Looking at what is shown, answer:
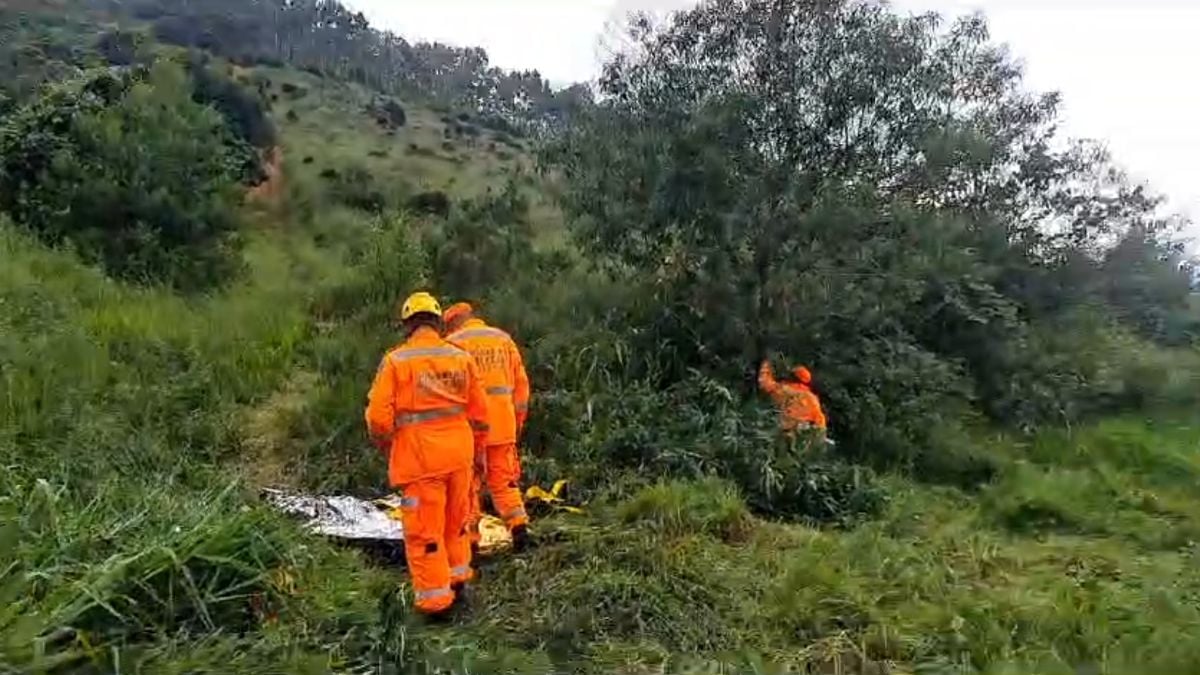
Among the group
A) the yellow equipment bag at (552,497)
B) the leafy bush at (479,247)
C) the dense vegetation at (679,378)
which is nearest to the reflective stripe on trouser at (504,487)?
the dense vegetation at (679,378)

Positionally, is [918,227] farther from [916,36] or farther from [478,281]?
[478,281]

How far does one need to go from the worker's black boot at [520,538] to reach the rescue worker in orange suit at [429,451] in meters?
0.67

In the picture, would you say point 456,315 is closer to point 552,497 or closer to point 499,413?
point 499,413

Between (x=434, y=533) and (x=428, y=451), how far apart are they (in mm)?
422

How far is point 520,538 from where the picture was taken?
618 centimetres

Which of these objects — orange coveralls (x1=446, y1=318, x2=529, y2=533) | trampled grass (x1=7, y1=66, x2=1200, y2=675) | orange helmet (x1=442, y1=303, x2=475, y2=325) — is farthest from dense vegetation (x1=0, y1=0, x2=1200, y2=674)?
orange helmet (x1=442, y1=303, x2=475, y2=325)

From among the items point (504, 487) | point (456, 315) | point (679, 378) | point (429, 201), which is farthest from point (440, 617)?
point (429, 201)

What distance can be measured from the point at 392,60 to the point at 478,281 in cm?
5030

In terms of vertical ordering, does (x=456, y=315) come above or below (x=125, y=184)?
above

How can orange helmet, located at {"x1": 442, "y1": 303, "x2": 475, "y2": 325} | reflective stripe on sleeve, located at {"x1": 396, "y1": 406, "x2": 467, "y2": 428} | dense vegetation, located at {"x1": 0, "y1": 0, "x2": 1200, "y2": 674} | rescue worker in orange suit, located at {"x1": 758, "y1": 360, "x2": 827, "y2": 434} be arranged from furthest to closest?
rescue worker in orange suit, located at {"x1": 758, "y1": 360, "x2": 827, "y2": 434} → orange helmet, located at {"x1": 442, "y1": 303, "x2": 475, "y2": 325} → reflective stripe on sleeve, located at {"x1": 396, "y1": 406, "x2": 467, "y2": 428} → dense vegetation, located at {"x1": 0, "y1": 0, "x2": 1200, "y2": 674}

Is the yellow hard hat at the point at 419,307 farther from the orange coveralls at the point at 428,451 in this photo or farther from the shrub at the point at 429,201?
the shrub at the point at 429,201

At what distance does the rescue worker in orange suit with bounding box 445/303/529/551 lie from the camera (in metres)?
6.23

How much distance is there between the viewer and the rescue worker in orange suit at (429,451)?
207 inches

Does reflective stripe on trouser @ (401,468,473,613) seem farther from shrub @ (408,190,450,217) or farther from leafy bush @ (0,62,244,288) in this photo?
shrub @ (408,190,450,217)
